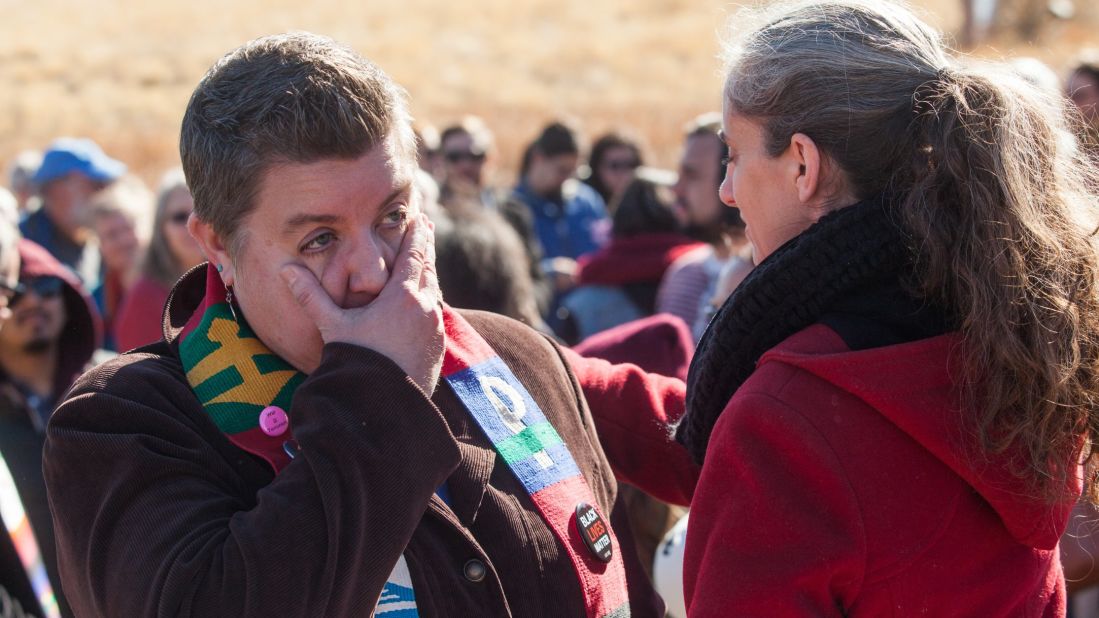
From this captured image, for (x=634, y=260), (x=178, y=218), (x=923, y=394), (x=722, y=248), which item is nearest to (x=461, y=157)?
(x=634, y=260)

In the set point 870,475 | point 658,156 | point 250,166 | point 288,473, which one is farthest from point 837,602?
point 658,156

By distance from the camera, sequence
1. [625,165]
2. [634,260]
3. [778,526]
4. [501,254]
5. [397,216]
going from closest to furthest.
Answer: [778,526], [397,216], [501,254], [634,260], [625,165]

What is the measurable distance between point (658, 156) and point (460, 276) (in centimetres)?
1695

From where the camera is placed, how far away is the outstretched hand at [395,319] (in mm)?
1671

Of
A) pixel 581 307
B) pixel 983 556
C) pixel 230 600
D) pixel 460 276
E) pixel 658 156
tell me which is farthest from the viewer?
pixel 658 156

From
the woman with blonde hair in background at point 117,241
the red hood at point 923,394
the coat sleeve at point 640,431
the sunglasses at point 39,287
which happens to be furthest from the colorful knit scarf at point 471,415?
the woman with blonde hair in background at point 117,241

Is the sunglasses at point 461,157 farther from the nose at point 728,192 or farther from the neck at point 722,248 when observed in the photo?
the nose at point 728,192

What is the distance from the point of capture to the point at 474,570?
5.67ft

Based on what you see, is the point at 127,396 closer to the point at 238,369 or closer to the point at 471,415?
the point at 238,369

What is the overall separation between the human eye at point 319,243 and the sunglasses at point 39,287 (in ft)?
6.94

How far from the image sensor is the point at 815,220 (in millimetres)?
1726

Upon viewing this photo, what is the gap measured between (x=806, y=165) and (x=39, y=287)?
113 inches

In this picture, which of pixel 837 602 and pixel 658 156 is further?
pixel 658 156

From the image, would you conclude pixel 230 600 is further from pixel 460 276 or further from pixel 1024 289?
pixel 460 276
